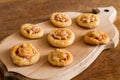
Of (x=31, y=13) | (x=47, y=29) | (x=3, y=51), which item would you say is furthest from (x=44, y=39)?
(x=31, y=13)

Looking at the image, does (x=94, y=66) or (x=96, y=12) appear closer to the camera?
(x=94, y=66)

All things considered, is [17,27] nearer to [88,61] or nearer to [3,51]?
[3,51]

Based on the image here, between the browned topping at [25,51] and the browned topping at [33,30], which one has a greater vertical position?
the browned topping at [33,30]

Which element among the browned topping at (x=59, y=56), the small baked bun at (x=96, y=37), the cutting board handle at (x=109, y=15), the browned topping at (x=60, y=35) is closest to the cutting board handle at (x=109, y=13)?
the cutting board handle at (x=109, y=15)

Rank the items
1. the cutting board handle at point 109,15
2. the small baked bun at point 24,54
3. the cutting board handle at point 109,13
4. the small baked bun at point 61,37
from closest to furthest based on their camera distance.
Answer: the small baked bun at point 24,54 < the small baked bun at point 61,37 < the cutting board handle at point 109,15 < the cutting board handle at point 109,13

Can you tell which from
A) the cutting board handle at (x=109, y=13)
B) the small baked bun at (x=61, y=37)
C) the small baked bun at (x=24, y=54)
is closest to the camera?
the small baked bun at (x=24, y=54)

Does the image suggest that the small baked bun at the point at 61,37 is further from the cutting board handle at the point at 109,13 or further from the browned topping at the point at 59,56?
the cutting board handle at the point at 109,13
